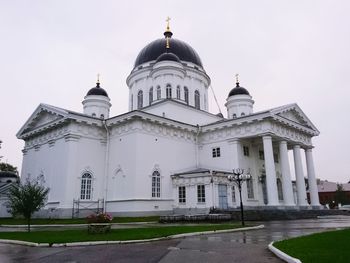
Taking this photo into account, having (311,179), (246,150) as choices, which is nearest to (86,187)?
(246,150)

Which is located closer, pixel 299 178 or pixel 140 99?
pixel 299 178

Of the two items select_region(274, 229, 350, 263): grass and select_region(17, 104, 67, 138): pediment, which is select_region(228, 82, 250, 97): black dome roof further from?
select_region(274, 229, 350, 263): grass

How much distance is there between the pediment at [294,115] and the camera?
29.3m

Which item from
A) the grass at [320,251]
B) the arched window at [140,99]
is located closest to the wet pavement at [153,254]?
the grass at [320,251]

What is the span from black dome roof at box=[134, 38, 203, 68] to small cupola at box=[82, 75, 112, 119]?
665 centimetres

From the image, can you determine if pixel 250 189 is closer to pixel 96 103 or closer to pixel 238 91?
pixel 238 91

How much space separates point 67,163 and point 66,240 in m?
15.7

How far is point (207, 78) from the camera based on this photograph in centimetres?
4047

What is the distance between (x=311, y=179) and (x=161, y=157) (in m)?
17.1

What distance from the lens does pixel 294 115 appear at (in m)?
32.6

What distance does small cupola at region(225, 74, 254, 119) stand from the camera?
38.2 m

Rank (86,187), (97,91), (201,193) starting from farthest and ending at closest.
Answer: (97,91)
(201,193)
(86,187)

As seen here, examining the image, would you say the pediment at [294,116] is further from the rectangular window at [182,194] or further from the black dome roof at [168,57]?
the black dome roof at [168,57]

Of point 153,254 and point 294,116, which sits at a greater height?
point 294,116
